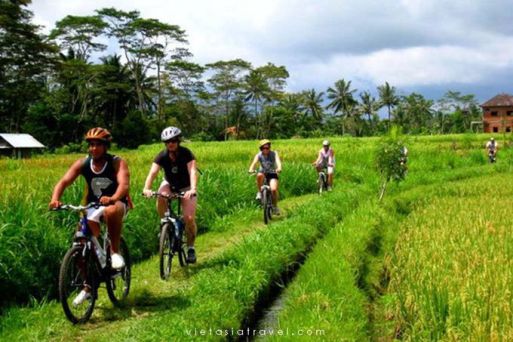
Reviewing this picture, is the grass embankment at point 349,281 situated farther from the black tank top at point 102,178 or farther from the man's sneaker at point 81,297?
the black tank top at point 102,178

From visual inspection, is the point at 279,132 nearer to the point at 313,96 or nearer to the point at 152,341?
the point at 313,96

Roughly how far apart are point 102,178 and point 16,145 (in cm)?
3709

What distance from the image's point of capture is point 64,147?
144 feet

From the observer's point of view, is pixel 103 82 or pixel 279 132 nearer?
pixel 103 82

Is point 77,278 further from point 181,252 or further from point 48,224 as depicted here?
point 181,252

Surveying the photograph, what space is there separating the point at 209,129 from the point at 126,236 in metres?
61.5

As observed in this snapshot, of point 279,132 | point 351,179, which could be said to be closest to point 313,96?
point 279,132

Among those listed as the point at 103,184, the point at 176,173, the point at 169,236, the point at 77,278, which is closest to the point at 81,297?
the point at 77,278

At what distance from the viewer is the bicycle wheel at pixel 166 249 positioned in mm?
7125

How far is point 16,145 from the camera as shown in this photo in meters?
39.0

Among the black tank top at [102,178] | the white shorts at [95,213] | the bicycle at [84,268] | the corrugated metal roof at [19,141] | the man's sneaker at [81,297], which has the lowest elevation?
the man's sneaker at [81,297]

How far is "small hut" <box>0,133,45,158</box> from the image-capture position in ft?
128

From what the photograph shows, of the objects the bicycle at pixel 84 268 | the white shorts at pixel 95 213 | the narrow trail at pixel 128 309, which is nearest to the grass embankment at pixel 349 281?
the narrow trail at pixel 128 309

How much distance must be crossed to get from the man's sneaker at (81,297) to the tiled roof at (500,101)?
7880cm
